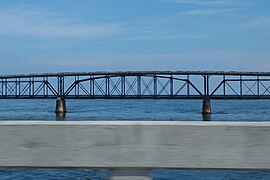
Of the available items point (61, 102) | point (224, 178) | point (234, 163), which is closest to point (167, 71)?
point (61, 102)

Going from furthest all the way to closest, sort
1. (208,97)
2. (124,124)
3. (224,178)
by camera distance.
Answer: (208,97) < (224,178) < (124,124)

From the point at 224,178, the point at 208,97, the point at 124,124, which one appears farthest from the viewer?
the point at 208,97

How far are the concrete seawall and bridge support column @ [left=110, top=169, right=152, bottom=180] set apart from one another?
35 mm

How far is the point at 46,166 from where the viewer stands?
3473mm

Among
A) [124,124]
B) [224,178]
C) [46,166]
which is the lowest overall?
[224,178]

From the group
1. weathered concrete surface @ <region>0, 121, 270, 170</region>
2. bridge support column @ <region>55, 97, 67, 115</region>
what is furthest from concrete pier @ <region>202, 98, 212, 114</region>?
weathered concrete surface @ <region>0, 121, 270, 170</region>

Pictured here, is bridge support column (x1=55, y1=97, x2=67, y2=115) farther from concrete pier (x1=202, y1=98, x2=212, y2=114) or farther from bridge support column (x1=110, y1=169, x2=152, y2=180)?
bridge support column (x1=110, y1=169, x2=152, y2=180)

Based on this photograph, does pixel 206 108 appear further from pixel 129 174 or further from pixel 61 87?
pixel 129 174

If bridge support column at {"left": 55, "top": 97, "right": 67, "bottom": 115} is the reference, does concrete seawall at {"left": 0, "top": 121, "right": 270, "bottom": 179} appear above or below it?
above

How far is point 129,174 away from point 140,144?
0.24m

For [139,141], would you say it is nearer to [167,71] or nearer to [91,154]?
[91,154]

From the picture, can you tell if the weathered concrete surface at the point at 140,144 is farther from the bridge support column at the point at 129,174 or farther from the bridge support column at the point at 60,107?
the bridge support column at the point at 60,107

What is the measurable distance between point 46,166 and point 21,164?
7.0 inches

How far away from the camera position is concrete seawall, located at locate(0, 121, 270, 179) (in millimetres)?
3395
